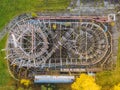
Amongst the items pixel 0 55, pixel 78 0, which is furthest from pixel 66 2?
pixel 0 55

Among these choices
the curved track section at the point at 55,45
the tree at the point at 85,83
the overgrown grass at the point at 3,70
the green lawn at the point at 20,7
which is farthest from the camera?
the green lawn at the point at 20,7

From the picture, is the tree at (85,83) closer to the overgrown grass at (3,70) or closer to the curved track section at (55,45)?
the curved track section at (55,45)

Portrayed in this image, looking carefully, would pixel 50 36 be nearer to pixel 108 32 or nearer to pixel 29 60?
pixel 29 60

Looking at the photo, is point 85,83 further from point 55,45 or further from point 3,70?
point 3,70

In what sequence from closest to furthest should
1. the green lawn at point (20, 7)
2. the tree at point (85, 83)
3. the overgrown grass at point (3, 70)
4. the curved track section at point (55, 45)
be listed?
the tree at point (85, 83) → the curved track section at point (55, 45) → the overgrown grass at point (3, 70) → the green lawn at point (20, 7)

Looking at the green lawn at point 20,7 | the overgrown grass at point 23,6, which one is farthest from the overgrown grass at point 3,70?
the overgrown grass at point 23,6

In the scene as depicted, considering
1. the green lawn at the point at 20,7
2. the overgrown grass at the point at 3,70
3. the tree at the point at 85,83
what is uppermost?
the green lawn at the point at 20,7

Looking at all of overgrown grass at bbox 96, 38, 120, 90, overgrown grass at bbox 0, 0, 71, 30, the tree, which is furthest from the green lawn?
overgrown grass at bbox 96, 38, 120, 90
